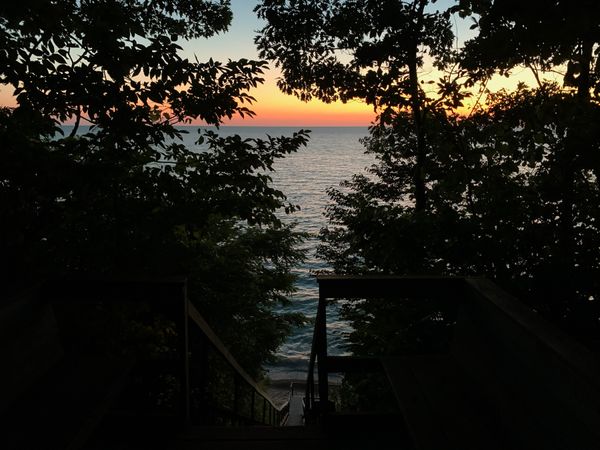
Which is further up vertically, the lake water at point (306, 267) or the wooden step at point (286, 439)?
the wooden step at point (286, 439)

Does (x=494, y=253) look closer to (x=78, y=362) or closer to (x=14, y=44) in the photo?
(x=78, y=362)

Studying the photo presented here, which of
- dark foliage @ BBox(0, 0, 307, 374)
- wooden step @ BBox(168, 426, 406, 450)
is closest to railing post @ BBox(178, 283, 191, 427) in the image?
wooden step @ BBox(168, 426, 406, 450)

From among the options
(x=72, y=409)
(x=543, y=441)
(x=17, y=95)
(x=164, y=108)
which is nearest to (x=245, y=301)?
(x=164, y=108)

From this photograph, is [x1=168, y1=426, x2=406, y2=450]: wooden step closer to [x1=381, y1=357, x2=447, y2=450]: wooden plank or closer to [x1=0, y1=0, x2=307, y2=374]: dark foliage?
[x1=381, y1=357, x2=447, y2=450]: wooden plank

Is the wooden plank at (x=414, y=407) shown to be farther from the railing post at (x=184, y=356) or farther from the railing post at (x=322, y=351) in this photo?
the railing post at (x=184, y=356)

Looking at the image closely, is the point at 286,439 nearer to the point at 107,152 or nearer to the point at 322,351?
the point at 322,351

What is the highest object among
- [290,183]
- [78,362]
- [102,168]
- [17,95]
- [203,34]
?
[203,34]

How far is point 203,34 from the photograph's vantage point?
25.1 ft

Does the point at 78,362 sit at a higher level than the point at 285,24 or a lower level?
lower

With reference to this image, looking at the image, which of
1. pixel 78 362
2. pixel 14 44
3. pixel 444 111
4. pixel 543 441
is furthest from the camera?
pixel 444 111

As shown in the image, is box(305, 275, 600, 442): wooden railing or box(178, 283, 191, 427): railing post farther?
box(178, 283, 191, 427): railing post

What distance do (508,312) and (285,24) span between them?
6.99 m

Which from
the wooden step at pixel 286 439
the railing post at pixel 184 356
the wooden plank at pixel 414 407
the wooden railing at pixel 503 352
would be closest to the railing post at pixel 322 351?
the wooden railing at pixel 503 352

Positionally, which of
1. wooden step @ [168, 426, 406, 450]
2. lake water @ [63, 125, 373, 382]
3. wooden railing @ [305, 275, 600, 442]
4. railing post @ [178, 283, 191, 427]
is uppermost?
wooden railing @ [305, 275, 600, 442]
